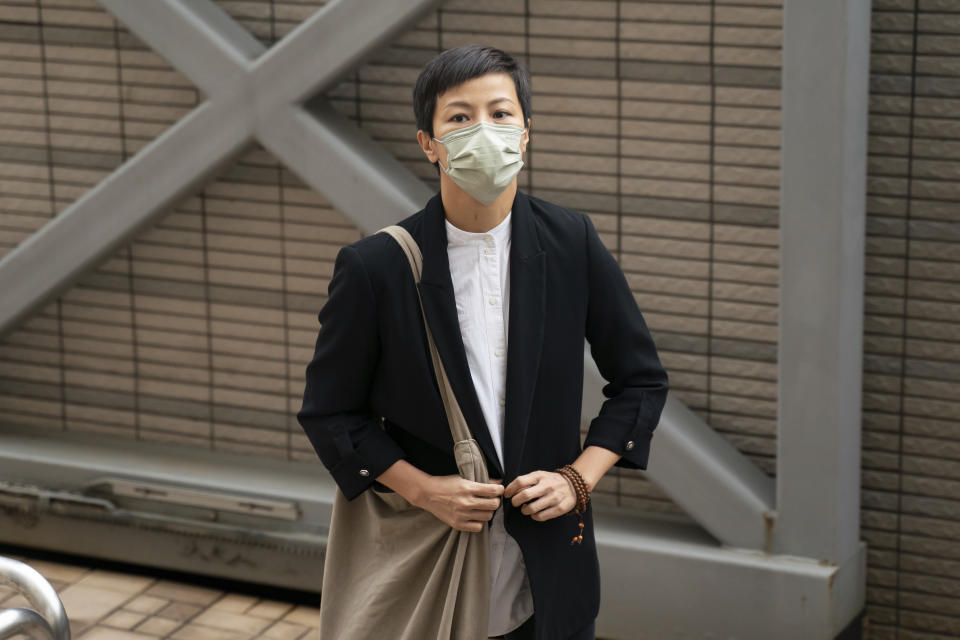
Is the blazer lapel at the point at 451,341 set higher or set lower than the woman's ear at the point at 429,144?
lower

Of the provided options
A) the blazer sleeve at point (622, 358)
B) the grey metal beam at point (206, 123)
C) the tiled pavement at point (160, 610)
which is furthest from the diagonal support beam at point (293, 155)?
the blazer sleeve at point (622, 358)

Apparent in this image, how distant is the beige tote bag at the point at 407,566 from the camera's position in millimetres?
2537

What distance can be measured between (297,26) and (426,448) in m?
2.57

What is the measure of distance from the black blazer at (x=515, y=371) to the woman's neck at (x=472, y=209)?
3 centimetres

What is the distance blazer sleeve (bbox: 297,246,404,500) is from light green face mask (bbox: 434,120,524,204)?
26 centimetres

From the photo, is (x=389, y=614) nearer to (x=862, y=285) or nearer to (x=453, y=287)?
(x=453, y=287)

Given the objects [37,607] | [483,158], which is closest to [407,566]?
[37,607]

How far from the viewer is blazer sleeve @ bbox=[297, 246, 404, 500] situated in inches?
100

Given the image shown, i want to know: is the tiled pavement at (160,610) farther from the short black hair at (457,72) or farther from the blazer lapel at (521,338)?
the short black hair at (457,72)

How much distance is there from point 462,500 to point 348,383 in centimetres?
Result: 32

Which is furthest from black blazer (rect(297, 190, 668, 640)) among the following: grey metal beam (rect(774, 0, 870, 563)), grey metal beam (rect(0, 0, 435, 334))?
grey metal beam (rect(0, 0, 435, 334))

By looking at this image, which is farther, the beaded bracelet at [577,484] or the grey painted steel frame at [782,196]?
the grey painted steel frame at [782,196]

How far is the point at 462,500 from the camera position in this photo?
2.49m

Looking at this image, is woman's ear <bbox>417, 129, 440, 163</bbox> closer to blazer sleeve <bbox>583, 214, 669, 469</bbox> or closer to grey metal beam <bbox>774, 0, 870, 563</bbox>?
blazer sleeve <bbox>583, 214, 669, 469</bbox>
